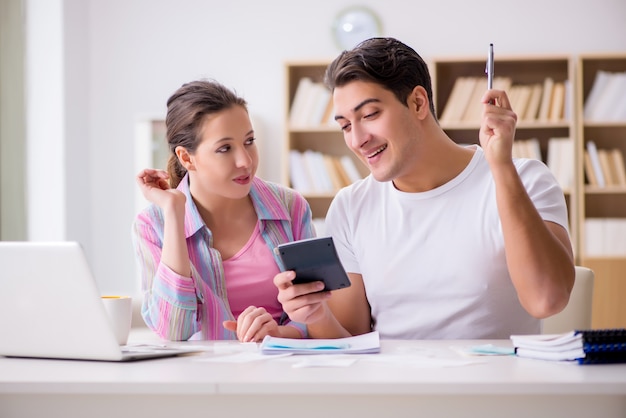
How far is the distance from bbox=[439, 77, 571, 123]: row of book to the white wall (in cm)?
32

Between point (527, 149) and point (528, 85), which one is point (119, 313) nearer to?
point (527, 149)

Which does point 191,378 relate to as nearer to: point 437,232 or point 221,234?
point 437,232

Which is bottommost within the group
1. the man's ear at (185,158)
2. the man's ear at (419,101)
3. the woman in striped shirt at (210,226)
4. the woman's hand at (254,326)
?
the woman's hand at (254,326)

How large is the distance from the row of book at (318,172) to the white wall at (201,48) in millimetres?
322

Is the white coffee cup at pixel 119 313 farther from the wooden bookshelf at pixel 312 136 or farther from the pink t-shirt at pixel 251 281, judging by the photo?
the wooden bookshelf at pixel 312 136

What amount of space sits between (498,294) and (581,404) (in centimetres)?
73

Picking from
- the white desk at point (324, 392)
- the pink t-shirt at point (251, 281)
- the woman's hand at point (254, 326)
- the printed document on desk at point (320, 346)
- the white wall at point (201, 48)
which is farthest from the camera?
the white wall at point (201, 48)

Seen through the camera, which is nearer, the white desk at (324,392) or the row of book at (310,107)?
the white desk at (324,392)

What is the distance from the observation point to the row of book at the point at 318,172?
4.64 metres

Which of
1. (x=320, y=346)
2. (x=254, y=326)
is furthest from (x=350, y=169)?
(x=320, y=346)

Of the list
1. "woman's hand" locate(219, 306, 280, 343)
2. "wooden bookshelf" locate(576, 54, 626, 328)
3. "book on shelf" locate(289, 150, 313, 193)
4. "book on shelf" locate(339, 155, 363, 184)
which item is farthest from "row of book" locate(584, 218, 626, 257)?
"woman's hand" locate(219, 306, 280, 343)

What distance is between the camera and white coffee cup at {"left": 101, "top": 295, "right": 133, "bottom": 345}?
5.32 feet

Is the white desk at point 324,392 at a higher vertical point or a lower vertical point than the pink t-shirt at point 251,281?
lower

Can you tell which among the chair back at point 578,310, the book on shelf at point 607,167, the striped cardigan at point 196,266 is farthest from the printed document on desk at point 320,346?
the book on shelf at point 607,167
